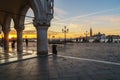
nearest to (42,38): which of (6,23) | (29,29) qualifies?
(6,23)

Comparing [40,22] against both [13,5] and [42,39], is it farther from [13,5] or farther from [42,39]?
[13,5]

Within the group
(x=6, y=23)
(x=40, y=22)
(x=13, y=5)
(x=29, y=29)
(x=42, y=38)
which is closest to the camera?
(x=40, y=22)

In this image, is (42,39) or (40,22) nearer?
(40,22)

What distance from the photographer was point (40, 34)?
55.4 ft

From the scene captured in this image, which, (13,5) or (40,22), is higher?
(13,5)

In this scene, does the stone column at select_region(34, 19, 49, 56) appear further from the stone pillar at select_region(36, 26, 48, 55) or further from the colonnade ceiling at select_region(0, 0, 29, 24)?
the colonnade ceiling at select_region(0, 0, 29, 24)

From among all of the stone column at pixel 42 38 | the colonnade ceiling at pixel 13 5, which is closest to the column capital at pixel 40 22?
the stone column at pixel 42 38

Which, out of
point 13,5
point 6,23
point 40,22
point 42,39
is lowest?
point 42,39

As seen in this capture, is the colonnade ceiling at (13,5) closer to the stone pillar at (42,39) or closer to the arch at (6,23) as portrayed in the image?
the arch at (6,23)

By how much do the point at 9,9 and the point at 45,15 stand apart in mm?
6594

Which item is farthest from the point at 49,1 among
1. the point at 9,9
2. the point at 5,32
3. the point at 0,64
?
the point at 5,32

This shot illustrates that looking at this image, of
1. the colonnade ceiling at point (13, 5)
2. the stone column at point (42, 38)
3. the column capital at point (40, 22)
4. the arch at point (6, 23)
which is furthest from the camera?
the arch at point (6, 23)

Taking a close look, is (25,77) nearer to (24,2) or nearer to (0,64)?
(0,64)

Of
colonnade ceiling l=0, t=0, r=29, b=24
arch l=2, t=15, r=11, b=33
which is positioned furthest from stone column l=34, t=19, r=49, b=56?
arch l=2, t=15, r=11, b=33
